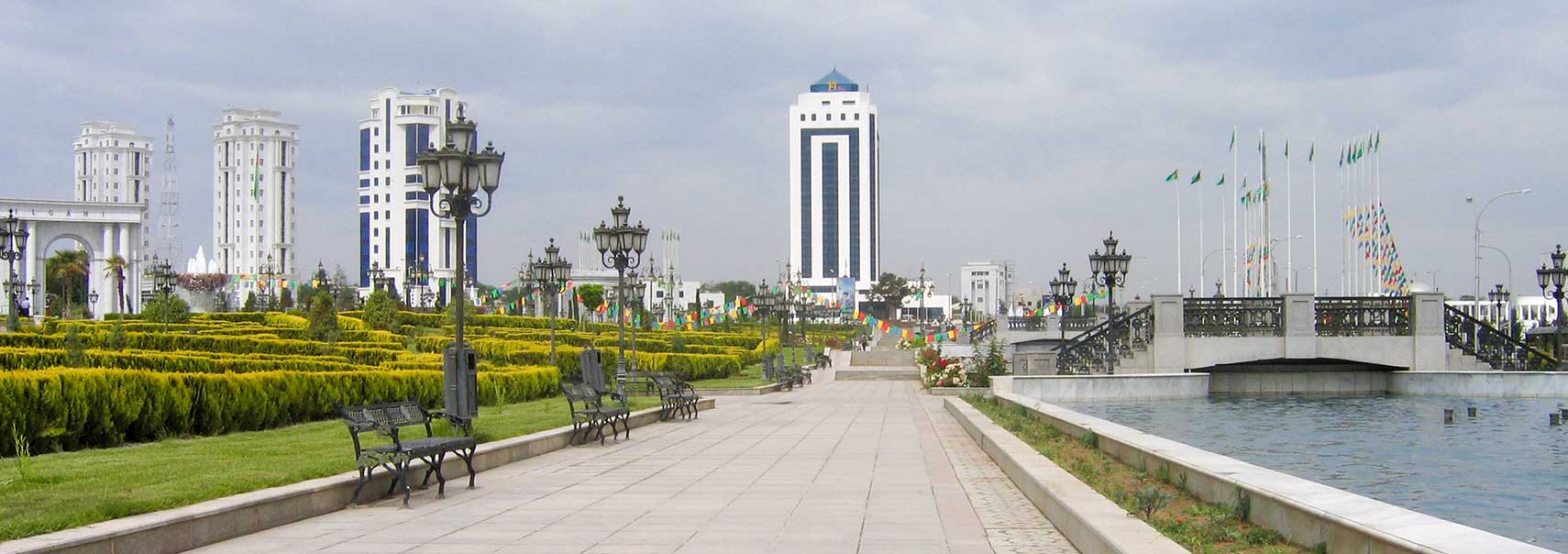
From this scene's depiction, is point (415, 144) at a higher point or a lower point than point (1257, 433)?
higher

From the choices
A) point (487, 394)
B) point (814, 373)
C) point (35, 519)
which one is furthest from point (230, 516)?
point (814, 373)

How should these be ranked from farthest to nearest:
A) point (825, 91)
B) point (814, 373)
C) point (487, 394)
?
point (825, 91) → point (814, 373) → point (487, 394)

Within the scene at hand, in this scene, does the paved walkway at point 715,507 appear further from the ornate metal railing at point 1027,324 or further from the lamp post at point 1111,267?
the ornate metal railing at point 1027,324

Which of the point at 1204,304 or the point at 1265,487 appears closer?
the point at 1265,487

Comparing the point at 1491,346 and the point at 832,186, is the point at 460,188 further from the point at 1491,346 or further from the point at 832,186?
the point at 832,186

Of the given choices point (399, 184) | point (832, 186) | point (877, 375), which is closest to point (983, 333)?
point (877, 375)

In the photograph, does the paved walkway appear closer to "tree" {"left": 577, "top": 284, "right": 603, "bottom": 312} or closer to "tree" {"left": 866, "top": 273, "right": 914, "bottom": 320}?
"tree" {"left": 577, "top": 284, "right": 603, "bottom": 312}

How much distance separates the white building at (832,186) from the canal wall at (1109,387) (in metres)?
158

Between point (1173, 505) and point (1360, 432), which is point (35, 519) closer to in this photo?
point (1173, 505)

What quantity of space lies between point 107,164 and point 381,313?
147m

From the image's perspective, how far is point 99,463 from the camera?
1148 cm

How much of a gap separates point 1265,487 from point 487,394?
16.9m

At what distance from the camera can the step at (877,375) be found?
49.1 meters

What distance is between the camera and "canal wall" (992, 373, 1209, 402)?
2672 centimetres
